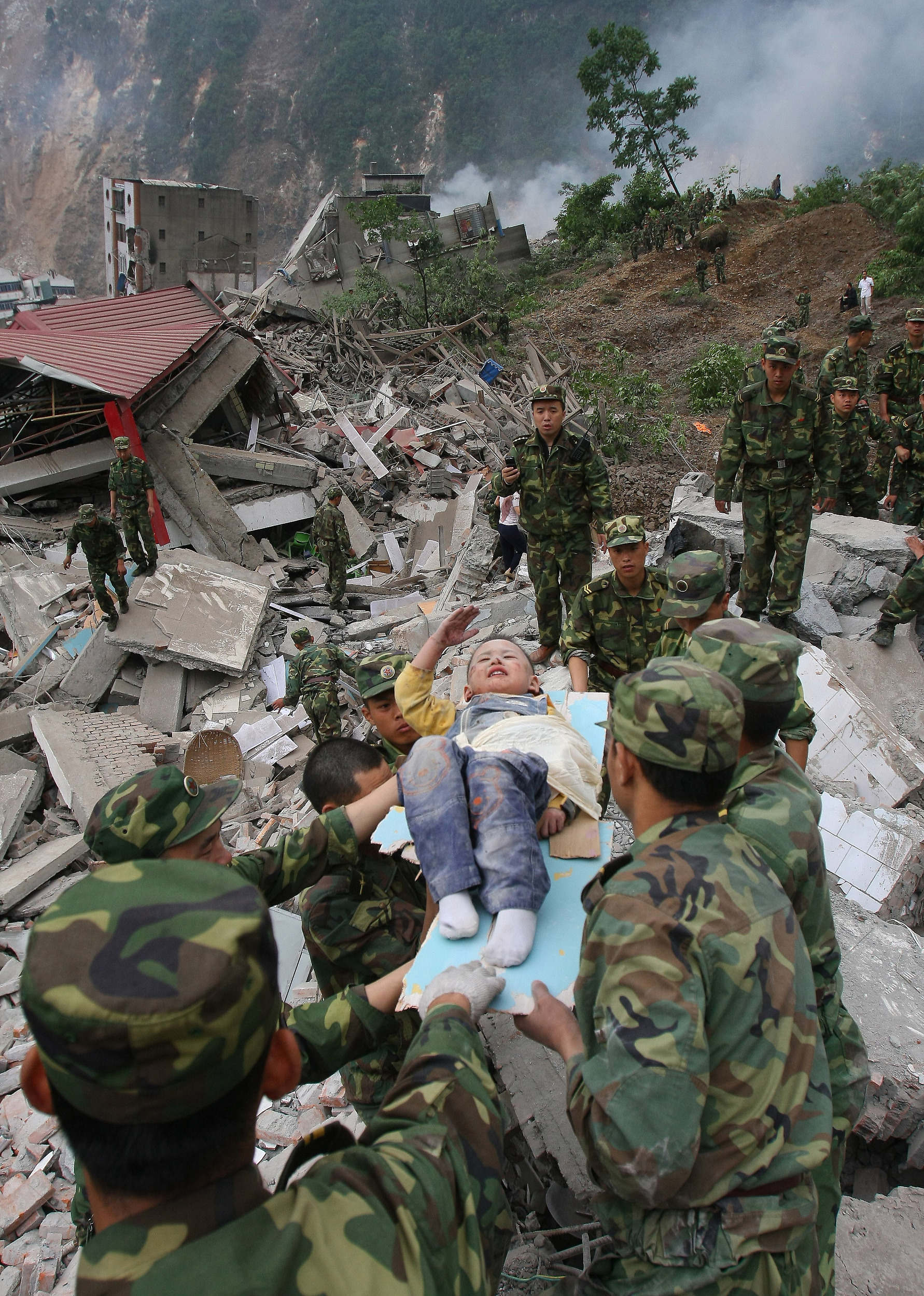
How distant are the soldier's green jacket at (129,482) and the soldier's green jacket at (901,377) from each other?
8.24 meters

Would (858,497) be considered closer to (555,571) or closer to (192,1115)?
(555,571)

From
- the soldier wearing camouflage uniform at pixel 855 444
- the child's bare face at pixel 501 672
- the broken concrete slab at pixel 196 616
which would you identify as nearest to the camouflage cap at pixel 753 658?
the child's bare face at pixel 501 672

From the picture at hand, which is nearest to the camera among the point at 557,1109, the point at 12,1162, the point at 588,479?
the point at 557,1109

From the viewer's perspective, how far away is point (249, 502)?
12000 millimetres

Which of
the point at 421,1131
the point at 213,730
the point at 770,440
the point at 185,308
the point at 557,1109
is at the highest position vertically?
the point at 185,308

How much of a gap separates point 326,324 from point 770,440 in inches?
655

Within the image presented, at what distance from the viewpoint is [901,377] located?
23.1ft

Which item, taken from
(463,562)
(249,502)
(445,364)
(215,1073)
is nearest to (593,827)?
(215,1073)

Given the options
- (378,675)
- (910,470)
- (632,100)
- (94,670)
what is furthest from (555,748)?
(632,100)

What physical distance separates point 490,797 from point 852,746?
118 inches

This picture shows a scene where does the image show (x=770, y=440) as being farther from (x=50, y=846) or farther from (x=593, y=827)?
(x=50, y=846)

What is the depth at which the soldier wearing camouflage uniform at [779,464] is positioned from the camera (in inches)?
198

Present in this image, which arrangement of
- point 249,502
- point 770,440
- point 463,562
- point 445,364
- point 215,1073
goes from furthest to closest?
point 445,364, point 249,502, point 463,562, point 770,440, point 215,1073

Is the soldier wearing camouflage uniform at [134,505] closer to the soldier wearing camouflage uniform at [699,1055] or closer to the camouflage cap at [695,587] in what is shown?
the camouflage cap at [695,587]
